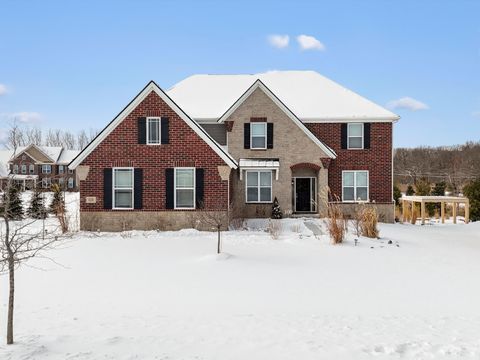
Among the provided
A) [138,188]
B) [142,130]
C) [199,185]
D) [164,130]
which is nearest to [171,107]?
[164,130]

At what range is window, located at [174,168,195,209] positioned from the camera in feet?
62.3

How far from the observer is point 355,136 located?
973 inches

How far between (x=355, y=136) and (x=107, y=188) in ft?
47.7

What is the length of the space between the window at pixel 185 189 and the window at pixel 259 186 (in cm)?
525

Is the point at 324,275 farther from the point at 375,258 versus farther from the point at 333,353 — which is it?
the point at 333,353

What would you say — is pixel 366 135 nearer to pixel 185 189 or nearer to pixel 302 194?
pixel 302 194

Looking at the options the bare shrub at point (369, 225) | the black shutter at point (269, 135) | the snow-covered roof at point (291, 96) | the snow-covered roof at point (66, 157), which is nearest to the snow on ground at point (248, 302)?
the bare shrub at point (369, 225)

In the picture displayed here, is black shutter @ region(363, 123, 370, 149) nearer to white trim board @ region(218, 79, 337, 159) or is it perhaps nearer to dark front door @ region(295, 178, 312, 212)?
white trim board @ region(218, 79, 337, 159)

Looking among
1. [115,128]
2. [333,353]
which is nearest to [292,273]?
[333,353]

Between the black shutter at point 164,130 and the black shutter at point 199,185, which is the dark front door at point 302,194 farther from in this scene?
the black shutter at point 164,130

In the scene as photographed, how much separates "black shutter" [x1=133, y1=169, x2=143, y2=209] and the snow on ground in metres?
3.29

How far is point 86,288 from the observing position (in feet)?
32.2

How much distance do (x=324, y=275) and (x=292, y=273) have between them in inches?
33.6

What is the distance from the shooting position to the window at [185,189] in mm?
18984
